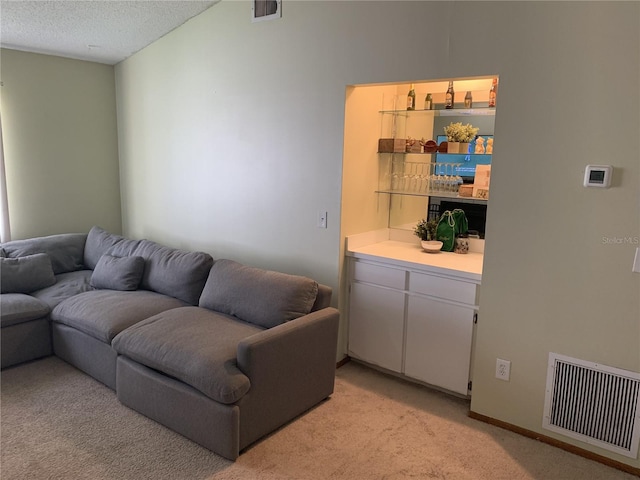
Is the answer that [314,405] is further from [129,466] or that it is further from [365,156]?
[365,156]

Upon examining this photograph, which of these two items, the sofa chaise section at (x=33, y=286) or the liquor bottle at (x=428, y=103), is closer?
the sofa chaise section at (x=33, y=286)

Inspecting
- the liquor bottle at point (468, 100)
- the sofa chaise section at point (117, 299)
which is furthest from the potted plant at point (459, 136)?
the sofa chaise section at point (117, 299)

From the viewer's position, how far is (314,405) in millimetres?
2893

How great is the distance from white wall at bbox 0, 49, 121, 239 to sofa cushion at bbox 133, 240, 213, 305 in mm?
1452

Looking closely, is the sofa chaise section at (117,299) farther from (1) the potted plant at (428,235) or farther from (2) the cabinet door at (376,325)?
(1) the potted plant at (428,235)

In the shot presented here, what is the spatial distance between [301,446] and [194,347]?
0.76 m

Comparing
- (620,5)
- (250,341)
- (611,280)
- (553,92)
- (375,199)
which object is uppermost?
(620,5)

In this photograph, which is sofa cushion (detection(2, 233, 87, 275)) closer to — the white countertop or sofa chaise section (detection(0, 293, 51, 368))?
sofa chaise section (detection(0, 293, 51, 368))

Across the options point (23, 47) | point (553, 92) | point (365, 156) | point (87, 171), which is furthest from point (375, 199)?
point (23, 47)

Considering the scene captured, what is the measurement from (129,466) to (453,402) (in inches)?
74.1

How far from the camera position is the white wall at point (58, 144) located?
4.17 meters

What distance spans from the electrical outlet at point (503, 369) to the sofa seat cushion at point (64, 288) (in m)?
3.01

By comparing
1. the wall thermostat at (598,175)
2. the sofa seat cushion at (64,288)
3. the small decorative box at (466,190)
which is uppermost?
the wall thermostat at (598,175)

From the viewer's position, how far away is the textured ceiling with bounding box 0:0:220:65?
3.39m
